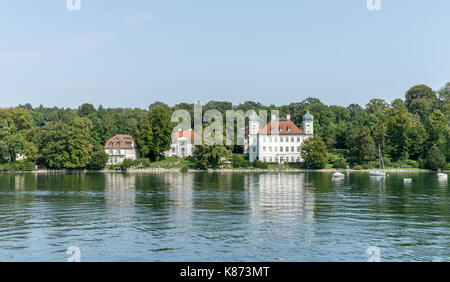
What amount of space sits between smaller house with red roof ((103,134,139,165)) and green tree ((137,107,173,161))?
4481 mm

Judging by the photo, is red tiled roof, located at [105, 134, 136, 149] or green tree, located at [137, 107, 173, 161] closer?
green tree, located at [137, 107, 173, 161]

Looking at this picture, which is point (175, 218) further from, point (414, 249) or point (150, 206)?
point (414, 249)

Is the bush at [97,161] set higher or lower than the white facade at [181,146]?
lower

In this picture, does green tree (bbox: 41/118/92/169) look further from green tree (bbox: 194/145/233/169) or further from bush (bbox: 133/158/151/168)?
green tree (bbox: 194/145/233/169)

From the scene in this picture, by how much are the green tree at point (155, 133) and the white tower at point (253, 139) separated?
1812 centimetres

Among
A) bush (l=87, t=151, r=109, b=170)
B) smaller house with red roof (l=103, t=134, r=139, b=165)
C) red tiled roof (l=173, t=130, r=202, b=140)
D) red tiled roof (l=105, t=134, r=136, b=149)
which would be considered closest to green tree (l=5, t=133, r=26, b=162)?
bush (l=87, t=151, r=109, b=170)

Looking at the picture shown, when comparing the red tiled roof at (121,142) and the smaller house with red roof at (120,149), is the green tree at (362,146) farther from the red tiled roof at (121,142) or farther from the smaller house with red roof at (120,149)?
the red tiled roof at (121,142)

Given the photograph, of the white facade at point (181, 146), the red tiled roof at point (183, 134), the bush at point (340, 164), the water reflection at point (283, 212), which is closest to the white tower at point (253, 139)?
the white facade at point (181, 146)

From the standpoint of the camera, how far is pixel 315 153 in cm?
9169

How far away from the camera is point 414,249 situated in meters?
21.2

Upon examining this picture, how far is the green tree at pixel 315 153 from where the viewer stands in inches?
3608

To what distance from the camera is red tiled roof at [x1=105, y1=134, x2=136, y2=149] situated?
106438 mm
